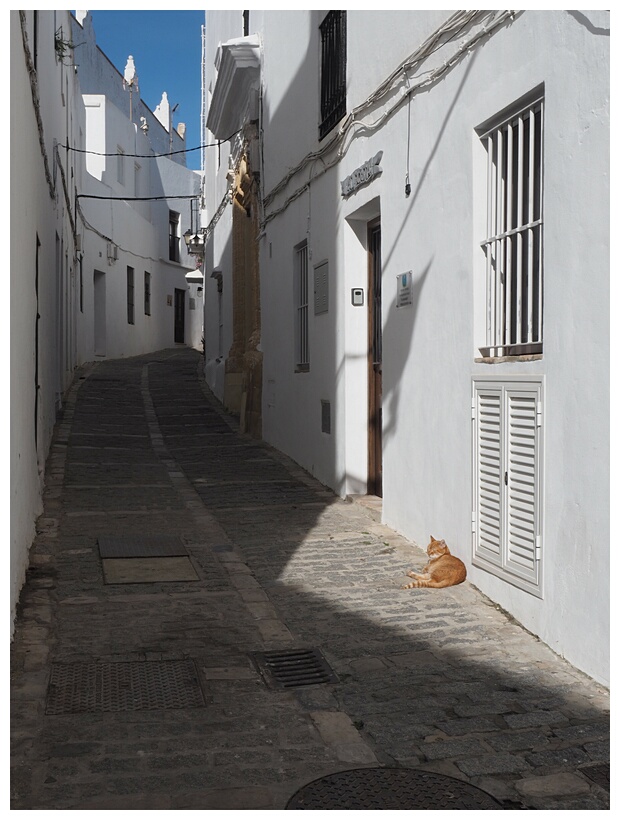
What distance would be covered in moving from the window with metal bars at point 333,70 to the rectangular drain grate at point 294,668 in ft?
18.5

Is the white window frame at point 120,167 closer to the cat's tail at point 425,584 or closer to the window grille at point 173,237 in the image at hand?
the window grille at point 173,237

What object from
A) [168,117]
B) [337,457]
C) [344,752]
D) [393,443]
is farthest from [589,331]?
[168,117]

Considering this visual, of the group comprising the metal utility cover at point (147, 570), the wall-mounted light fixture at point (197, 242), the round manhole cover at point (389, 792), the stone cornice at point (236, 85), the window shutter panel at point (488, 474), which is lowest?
the round manhole cover at point (389, 792)

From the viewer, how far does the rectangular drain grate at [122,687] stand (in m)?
3.78

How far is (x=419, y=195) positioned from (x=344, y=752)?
412cm

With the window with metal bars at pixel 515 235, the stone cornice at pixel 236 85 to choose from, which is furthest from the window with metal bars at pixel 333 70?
the stone cornice at pixel 236 85

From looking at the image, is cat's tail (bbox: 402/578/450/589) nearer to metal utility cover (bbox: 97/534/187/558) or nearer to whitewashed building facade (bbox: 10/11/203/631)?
metal utility cover (bbox: 97/534/187/558)

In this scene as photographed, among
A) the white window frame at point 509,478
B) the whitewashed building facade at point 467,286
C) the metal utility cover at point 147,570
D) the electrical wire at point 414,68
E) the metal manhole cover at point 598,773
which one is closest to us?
the metal manhole cover at point 598,773

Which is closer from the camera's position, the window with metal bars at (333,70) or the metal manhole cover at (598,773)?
the metal manhole cover at (598,773)

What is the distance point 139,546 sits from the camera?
6527mm

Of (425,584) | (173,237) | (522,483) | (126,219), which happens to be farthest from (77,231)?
(522,483)

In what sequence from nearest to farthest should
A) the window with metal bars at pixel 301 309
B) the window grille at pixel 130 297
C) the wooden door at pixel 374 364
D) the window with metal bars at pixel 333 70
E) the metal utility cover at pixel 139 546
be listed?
the metal utility cover at pixel 139 546
the wooden door at pixel 374 364
the window with metal bars at pixel 333 70
the window with metal bars at pixel 301 309
the window grille at pixel 130 297

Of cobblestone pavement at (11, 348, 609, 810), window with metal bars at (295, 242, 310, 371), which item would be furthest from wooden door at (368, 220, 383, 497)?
window with metal bars at (295, 242, 310, 371)
